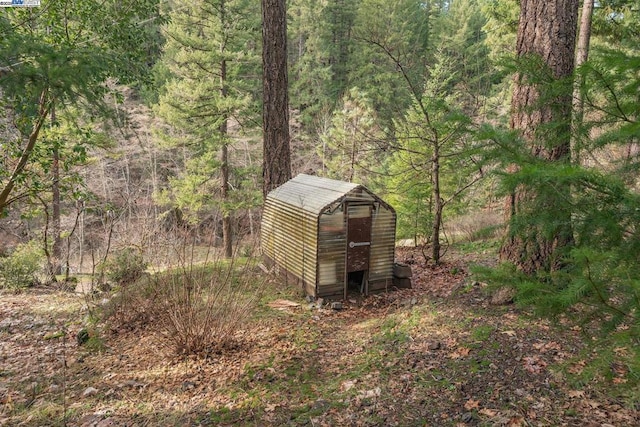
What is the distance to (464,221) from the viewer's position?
12.4m

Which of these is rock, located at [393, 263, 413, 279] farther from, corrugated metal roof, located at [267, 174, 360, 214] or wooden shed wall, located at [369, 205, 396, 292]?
corrugated metal roof, located at [267, 174, 360, 214]

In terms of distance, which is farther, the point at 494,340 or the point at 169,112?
the point at 169,112

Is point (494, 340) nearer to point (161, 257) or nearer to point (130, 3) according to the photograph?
point (161, 257)

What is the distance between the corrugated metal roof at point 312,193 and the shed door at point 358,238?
1.20 ft

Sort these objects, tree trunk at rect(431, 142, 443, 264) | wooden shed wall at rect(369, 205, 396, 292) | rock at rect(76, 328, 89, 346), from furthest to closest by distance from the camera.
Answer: tree trunk at rect(431, 142, 443, 264) → wooden shed wall at rect(369, 205, 396, 292) → rock at rect(76, 328, 89, 346)

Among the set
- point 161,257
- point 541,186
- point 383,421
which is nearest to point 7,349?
point 161,257

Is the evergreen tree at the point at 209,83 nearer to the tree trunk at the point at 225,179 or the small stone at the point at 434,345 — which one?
the tree trunk at the point at 225,179

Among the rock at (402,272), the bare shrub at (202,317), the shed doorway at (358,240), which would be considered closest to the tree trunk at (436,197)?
the rock at (402,272)

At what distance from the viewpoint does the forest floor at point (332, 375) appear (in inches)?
120

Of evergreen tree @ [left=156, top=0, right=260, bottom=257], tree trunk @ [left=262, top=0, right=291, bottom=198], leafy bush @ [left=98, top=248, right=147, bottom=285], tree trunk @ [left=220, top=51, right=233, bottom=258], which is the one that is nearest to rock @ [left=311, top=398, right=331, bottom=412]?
leafy bush @ [left=98, top=248, right=147, bottom=285]

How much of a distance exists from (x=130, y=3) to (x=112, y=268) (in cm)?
442

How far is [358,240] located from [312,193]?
3.70 ft

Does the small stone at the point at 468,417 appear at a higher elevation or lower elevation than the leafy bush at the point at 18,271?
higher

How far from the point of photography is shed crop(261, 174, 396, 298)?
6.04 meters
